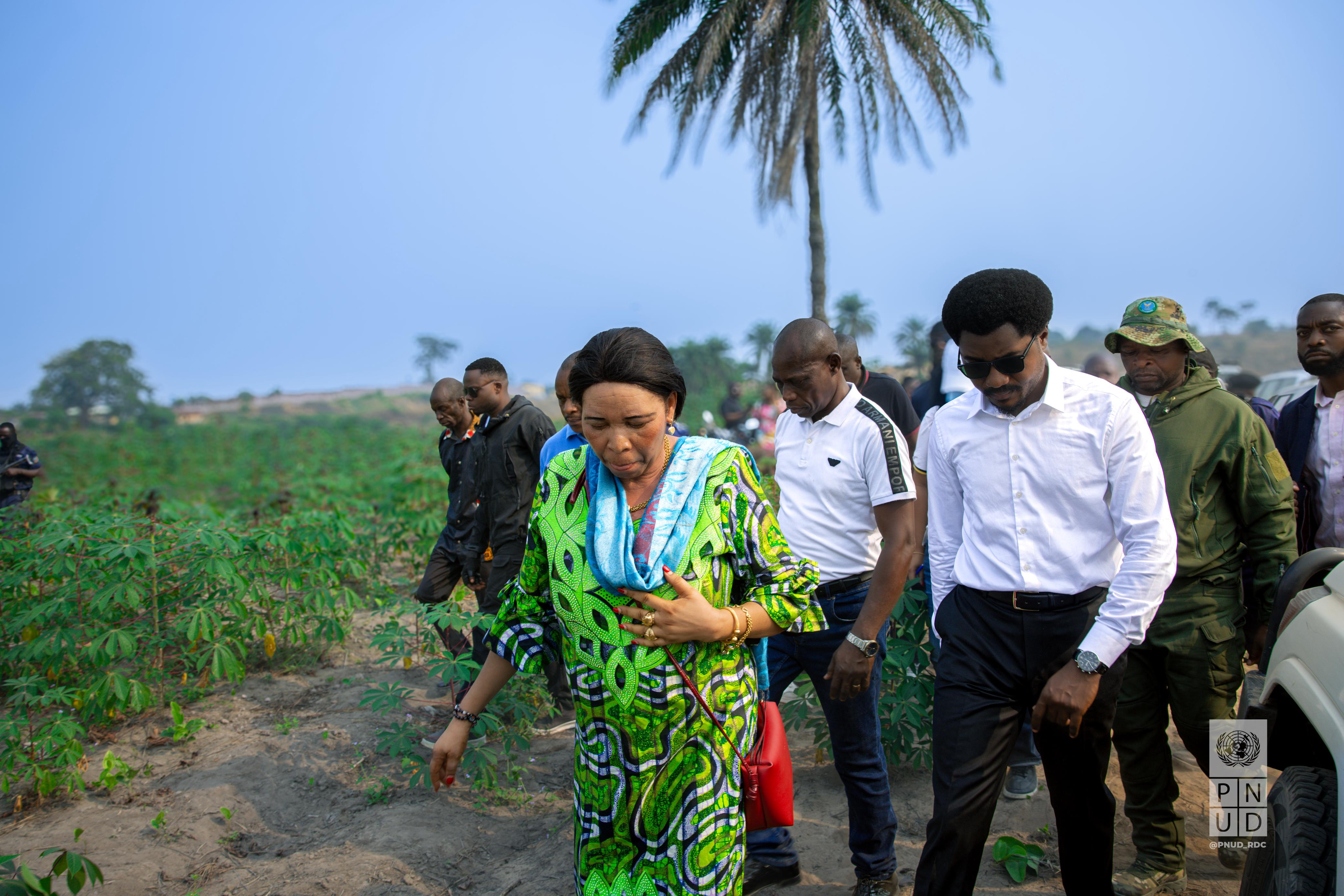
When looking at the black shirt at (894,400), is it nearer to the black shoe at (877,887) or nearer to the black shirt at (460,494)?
the black shoe at (877,887)

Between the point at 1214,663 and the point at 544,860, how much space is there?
2.60 m

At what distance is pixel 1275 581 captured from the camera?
2.74m

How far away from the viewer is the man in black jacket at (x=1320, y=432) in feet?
Result: 10.6

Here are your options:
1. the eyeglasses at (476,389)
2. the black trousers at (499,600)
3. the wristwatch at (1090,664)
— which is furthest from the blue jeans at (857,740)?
the eyeglasses at (476,389)

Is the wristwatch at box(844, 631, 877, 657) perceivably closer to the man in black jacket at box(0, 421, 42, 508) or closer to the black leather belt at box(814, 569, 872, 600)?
the black leather belt at box(814, 569, 872, 600)

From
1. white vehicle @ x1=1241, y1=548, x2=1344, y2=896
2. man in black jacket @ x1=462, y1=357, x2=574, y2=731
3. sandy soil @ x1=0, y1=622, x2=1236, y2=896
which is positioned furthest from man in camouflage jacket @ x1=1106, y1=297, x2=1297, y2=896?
man in black jacket @ x1=462, y1=357, x2=574, y2=731

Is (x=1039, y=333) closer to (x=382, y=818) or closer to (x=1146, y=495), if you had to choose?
(x=1146, y=495)

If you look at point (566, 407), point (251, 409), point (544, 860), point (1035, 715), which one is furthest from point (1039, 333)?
point (251, 409)

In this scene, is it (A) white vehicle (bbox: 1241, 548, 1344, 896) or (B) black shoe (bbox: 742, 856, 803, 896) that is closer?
(A) white vehicle (bbox: 1241, 548, 1344, 896)

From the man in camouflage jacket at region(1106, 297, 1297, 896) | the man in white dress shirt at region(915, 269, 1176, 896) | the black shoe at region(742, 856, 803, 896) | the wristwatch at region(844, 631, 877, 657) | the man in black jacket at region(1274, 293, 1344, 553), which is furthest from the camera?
the man in black jacket at region(1274, 293, 1344, 553)

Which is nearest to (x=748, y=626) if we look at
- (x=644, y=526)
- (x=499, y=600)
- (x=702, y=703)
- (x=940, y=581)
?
(x=702, y=703)

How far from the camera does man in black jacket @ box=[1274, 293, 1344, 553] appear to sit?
324 cm

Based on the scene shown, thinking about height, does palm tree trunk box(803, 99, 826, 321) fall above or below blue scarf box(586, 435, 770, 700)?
above

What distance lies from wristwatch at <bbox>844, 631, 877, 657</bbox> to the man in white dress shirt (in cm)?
25
